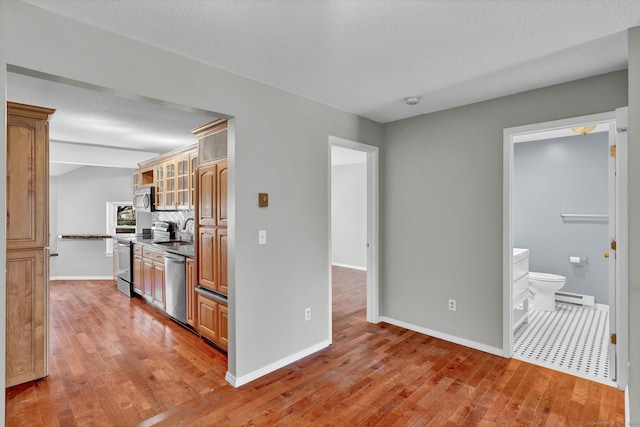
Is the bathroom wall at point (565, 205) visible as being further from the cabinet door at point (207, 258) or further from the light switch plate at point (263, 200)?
the cabinet door at point (207, 258)

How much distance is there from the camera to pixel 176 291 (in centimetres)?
388

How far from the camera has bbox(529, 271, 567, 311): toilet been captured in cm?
430

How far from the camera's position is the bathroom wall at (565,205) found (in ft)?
14.5

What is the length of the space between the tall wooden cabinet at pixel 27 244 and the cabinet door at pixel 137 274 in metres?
2.27

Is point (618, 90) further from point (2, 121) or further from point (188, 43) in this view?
point (2, 121)

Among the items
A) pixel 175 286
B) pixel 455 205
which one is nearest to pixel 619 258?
pixel 455 205

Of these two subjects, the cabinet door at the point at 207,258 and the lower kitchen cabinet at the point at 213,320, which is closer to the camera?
the lower kitchen cabinet at the point at 213,320

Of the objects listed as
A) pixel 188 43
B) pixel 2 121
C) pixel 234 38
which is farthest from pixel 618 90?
pixel 2 121

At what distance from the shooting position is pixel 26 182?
8.36ft

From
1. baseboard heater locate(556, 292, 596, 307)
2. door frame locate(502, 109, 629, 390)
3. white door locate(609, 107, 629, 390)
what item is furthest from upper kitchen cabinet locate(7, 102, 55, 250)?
baseboard heater locate(556, 292, 596, 307)

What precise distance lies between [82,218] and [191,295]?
4.78 meters

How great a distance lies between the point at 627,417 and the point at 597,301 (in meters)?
2.94

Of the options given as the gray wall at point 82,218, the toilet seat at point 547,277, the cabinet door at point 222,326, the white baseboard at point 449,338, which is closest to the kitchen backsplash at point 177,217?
the gray wall at point 82,218

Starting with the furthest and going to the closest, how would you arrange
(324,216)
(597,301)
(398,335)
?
(597,301), (398,335), (324,216)
